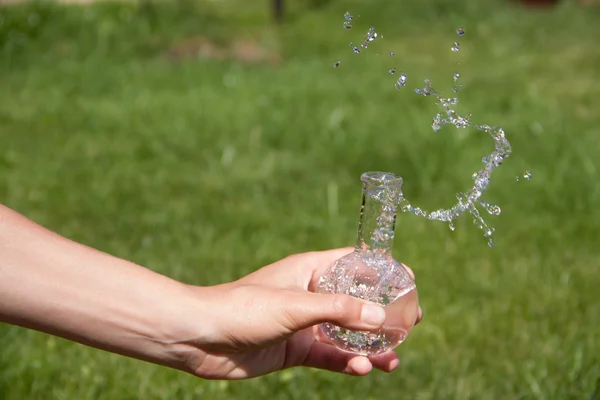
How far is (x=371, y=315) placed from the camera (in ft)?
5.97

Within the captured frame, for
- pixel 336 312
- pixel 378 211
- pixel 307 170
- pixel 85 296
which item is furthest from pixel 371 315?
pixel 307 170

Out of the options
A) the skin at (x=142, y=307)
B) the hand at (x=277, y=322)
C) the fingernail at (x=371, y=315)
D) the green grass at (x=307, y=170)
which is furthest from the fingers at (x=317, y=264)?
the green grass at (x=307, y=170)

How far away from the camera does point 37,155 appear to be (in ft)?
16.8

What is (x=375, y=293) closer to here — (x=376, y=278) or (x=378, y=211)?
(x=376, y=278)

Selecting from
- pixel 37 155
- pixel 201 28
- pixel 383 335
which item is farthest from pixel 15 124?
pixel 383 335

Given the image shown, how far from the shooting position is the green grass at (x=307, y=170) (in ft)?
10.2

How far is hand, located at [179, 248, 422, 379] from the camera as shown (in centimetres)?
183

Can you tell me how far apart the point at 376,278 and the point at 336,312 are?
216 millimetres

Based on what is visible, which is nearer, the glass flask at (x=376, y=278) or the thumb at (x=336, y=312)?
the thumb at (x=336, y=312)

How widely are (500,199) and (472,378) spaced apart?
1.80m

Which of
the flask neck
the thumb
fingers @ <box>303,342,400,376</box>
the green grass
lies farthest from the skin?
the green grass

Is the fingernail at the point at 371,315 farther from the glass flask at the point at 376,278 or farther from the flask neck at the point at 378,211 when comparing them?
the flask neck at the point at 378,211

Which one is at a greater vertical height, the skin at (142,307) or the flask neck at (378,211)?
the flask neck at (378,211)

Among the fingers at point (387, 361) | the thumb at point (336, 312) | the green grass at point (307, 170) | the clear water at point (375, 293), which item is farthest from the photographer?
the green grass at point (307, 170)
